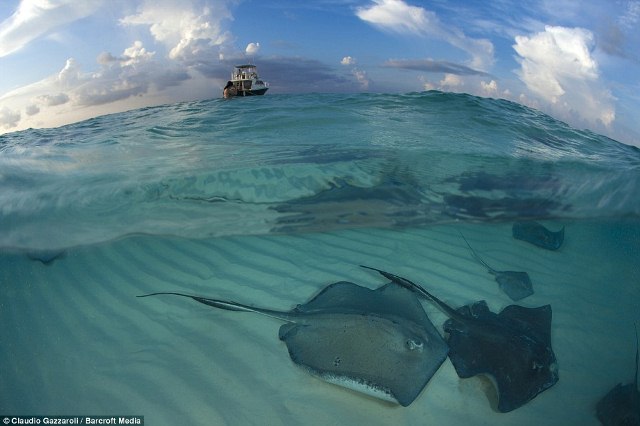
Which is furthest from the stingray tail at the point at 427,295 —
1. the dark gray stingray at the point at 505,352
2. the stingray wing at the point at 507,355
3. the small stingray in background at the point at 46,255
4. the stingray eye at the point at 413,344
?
the small stingray in background at the point at 46,255

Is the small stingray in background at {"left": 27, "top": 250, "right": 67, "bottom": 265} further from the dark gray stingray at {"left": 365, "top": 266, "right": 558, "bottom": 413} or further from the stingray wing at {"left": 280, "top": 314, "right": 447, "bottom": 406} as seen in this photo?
the dark gray stingray at {"left": 365, "top": 266, "right": 558, "bottom": 413}

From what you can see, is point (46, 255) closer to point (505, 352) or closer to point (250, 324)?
point (250, 324)

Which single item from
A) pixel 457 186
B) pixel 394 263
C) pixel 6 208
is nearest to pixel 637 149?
pixel 457 186

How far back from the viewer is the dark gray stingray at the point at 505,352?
148 inches

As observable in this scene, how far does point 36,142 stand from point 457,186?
16.3m

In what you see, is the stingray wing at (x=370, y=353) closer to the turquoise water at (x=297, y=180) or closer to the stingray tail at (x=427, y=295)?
the stingray tail at (x=427, y=295)

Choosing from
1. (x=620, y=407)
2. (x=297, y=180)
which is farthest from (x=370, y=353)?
(x=297, y=180)

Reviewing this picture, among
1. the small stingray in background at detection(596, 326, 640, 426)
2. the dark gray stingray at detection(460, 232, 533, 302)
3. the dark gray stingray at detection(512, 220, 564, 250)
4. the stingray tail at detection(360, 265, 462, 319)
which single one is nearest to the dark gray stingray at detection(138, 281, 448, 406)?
the stingray tail at detection(360, 265, 462, 319)

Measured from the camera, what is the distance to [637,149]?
14500mm

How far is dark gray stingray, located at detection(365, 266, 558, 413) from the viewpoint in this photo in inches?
148

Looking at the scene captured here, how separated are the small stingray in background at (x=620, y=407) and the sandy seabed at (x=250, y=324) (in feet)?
0.54

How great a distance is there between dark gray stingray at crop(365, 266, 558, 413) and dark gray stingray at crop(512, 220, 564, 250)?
390cm

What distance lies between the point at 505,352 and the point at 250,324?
327cm

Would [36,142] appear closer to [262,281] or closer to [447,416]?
[262,281]
